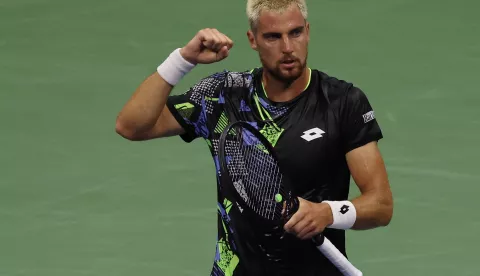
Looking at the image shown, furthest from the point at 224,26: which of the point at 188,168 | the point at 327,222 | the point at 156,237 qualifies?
the point at 327,222

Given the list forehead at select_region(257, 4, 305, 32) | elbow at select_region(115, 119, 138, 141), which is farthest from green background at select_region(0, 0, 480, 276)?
forehead at select_region(257, 4, 305, 32)

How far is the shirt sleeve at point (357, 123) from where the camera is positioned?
23.0 feet

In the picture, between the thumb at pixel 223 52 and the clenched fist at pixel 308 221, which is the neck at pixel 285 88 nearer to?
the thumb at pixel 223 52

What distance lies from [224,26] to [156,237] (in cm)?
364

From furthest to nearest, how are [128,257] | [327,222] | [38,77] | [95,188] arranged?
[38,77] < [95,188] < [128,257] < [327,222]

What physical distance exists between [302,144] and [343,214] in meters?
0.45

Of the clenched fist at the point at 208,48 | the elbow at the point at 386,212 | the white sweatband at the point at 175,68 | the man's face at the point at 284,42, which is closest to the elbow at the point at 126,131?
the white sweatband at the point at 175,68

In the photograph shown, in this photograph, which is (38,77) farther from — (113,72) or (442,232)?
(442,232)

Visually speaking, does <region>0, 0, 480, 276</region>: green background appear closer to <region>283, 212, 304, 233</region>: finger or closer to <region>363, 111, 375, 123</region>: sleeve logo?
<region>363, 111, 375, 123</region>: sleeve logo

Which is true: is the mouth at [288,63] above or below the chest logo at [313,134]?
above

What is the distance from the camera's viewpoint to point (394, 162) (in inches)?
448

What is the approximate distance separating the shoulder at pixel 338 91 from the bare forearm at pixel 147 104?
0.81 metres

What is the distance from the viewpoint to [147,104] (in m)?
7.25

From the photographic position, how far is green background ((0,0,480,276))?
1031 cm
